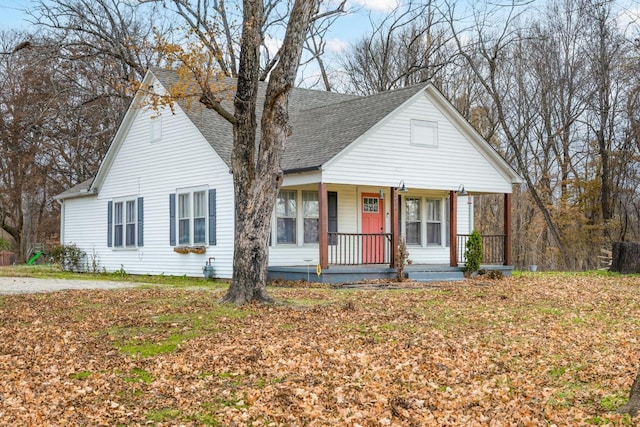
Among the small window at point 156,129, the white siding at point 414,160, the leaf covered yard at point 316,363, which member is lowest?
the leaf covered yard at point 316,363

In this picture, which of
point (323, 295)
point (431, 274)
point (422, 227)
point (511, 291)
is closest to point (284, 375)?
point (323, 295)

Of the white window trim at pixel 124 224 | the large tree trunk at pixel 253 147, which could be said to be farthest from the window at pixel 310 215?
the large tree trunk at pixel 253 147

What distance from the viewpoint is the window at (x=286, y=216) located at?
63.3ft

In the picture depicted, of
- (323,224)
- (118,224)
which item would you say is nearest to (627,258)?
(323,224)

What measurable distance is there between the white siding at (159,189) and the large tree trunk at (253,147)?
6604 millimetres

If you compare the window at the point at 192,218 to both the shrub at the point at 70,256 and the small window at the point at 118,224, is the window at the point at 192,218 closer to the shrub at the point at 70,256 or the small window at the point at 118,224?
the small window at the point at 118,224

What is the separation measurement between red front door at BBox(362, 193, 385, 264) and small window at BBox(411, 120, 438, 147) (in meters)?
2.22

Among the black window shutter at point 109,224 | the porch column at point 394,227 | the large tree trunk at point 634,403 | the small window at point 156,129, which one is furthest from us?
the black window shutter at point 109,224

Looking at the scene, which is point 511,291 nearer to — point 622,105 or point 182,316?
point 182,316

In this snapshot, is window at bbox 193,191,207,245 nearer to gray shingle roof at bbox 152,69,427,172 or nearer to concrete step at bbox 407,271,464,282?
gray shingle roof at bbox 152,69,427,172

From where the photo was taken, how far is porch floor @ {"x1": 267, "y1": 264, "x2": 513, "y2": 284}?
1736cm

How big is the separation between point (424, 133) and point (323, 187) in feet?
12.9

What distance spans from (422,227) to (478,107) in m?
13.6

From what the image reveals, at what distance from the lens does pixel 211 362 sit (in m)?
7.68
